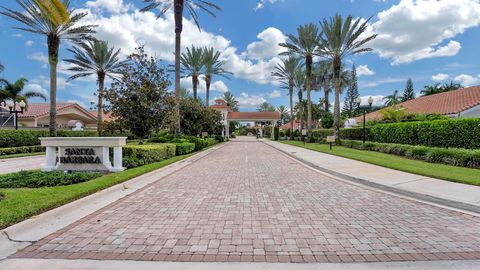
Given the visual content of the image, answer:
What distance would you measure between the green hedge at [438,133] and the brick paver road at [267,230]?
10864mm

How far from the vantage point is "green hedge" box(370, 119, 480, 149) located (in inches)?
583

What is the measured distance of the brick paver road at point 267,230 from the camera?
160 inches

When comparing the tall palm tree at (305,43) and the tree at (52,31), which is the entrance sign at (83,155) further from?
the tall palm tree at (305,43)

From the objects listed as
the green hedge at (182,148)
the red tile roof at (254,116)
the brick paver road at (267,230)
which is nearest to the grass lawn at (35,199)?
the brick paver road at (267,230)

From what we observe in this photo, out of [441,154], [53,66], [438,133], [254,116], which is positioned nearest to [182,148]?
[53,66]

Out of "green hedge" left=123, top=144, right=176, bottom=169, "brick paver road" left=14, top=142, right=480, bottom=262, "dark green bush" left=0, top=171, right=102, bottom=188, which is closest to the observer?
"brick paver road" left=14, top=142, right=480, bottom=262

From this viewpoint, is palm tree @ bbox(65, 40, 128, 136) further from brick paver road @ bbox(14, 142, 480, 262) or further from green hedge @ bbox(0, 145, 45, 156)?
brick paver road @ bbox(14, 142, 480, 262)

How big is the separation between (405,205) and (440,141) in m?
13.3

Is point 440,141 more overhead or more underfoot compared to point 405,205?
more overhead

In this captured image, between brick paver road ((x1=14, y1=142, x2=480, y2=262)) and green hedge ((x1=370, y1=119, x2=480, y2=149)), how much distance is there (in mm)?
10864

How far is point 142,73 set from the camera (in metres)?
17.2

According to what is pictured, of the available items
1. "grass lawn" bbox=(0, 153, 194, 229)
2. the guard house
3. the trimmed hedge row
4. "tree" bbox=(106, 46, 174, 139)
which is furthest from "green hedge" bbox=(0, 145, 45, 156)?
the guard house


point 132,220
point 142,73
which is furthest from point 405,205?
point 142,73

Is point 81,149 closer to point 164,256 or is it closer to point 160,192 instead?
point 160,192
